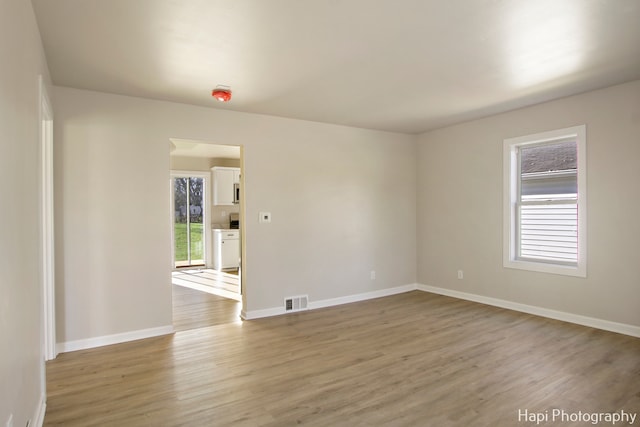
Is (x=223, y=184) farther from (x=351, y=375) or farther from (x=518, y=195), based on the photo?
(x=351, y=375)

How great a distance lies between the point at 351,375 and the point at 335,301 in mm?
2198

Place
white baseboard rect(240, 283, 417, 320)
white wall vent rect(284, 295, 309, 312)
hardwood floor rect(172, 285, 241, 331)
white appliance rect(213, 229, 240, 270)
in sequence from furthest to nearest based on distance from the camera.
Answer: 1. white appliance rect(213, 229, 240, 270)
2. white wall vent rect(284, 295, 309, 312)
3. white baseboard rect(240, 283, 417, 320)
4. hardwood floor rect(172, 285, 241, 331)

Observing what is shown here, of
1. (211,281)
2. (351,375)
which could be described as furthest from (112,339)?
(211,281)

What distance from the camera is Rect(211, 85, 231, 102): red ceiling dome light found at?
11.5 feet

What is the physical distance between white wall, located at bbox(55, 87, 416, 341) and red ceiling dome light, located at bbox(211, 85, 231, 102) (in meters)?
0.69

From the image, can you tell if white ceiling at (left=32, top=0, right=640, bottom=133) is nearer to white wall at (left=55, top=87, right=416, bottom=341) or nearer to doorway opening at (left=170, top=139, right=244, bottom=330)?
white wall at (left=55, top=87, right=416, bottom=341)

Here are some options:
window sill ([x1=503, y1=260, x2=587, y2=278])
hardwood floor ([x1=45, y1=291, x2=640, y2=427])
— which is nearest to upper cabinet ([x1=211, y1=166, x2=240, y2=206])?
hardwood floor ([x1=45, y1=291, x2=640, y2=427])

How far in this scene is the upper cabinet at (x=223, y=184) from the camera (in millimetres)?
8227

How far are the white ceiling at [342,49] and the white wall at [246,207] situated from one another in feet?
1.23

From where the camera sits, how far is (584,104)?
392cm

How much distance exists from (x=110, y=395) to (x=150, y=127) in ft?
8.53

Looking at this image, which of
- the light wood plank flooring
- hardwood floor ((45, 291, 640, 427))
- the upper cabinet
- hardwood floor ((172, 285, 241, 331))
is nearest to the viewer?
hardwood floor ((45, 291, 640, 427))

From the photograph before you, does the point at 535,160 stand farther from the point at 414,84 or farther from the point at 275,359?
the point at 275,359

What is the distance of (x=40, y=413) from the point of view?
2270mm
